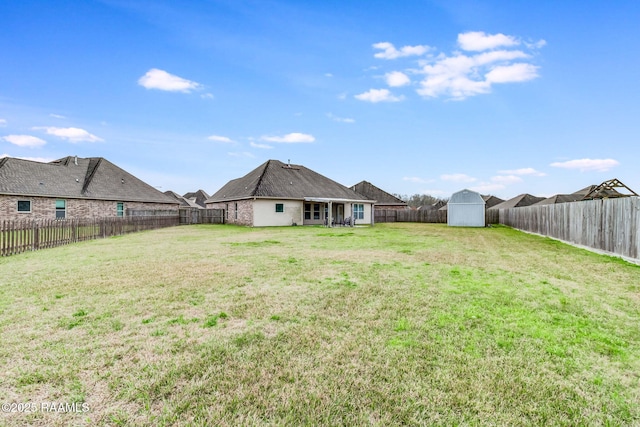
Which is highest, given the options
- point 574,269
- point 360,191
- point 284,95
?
point 284,95

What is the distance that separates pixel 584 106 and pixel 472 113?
601 cm

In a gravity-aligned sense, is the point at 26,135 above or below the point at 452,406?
above

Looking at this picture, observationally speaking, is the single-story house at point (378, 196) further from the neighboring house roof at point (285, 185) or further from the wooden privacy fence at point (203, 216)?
the wooden privacy fence at point (203, 216)

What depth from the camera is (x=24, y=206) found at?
72.8 ft

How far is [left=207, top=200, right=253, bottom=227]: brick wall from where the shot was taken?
26.0 metres

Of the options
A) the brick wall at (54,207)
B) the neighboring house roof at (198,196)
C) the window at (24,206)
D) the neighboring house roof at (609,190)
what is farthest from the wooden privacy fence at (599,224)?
the neighboring house roof at (198,196)

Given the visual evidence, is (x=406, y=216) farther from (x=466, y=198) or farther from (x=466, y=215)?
(x=466, y=198)

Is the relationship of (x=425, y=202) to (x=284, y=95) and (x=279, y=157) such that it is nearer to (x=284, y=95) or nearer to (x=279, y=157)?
(x=279, y=157)

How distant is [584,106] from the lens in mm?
17547

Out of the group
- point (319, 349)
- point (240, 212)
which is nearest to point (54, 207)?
point (240, 212)

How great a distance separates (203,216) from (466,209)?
2699cm

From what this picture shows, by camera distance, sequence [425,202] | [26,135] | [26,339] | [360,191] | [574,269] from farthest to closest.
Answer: [425,202] < [360,191] < [26,135] < [574,269] < [26,339]

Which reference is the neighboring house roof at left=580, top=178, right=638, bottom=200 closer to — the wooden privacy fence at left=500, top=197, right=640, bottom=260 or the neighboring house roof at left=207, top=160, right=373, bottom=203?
the wooden privacy fence at left=500, top=197, right=640, bottom=260

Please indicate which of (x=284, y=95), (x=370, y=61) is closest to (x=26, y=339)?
(x=370, y=61)
